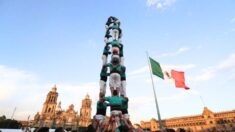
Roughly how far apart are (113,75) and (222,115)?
58405 millimetres

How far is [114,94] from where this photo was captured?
273 inches

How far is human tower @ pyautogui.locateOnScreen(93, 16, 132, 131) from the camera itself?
245 inches

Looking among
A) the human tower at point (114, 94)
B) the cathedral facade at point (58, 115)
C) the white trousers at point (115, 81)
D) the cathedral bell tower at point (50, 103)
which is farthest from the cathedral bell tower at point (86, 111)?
the white trousers at point (115, 81)

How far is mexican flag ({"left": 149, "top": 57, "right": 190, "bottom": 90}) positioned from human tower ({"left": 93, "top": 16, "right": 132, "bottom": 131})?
289cm

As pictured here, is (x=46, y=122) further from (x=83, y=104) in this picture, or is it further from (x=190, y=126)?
(x=190, y=126)

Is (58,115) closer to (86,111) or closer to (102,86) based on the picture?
(86,111)

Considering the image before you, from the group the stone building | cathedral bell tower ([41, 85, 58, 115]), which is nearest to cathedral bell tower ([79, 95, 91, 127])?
cathedral bell tower ([41, 85, 58, 115])

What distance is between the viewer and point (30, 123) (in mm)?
72500

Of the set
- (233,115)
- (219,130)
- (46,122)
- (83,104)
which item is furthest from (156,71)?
(83,104)

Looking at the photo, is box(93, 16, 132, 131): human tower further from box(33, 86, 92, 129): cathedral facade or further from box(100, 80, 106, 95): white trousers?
box(33, 86, 92, 129): cathedral facade

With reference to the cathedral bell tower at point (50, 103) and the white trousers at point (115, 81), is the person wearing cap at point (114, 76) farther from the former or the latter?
the cathedral bell tower at point (50, 103)

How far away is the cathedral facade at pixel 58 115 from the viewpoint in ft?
230

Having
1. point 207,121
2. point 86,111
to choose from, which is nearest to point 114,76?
point 207,121

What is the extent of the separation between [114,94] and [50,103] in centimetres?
7770
